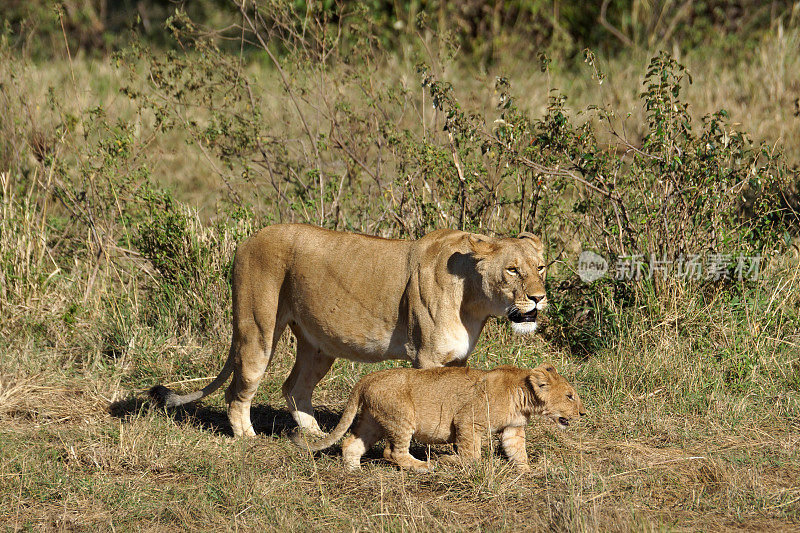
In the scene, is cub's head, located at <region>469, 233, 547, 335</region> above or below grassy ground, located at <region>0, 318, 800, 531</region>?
above

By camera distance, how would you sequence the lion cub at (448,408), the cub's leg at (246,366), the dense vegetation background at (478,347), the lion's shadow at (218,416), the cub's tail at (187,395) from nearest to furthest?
the dense vegetation background at (478,347)
the lion cub at (448,408)
the cub's leg at (246,366)
the cub's tail at (187,395)
the lion's shadow at (218,416)

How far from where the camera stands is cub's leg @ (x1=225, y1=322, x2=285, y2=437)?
5.94m

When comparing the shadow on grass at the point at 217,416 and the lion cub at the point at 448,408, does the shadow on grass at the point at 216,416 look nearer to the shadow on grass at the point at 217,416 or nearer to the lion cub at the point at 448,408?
Answer: the shadow on grass at the point at 217,416

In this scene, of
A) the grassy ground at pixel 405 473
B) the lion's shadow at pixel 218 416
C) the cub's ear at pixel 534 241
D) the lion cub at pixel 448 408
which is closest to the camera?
the grassy ground at pixel 405 473

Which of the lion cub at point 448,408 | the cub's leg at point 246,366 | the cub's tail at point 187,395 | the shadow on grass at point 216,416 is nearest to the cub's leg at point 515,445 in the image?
the lion cub at point 448,408

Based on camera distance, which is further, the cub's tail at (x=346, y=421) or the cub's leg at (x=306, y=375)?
the cub's leg at (x=306, y=375)

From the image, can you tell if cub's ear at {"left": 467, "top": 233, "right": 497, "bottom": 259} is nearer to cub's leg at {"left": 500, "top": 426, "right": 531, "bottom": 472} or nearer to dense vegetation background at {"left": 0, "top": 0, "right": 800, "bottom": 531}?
cub's leg at {"left": 500, "top": 426, "right": 531, "bottom": 472}

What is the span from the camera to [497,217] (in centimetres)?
752

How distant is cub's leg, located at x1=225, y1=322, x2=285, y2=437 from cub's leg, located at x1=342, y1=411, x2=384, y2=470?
96 centimetres

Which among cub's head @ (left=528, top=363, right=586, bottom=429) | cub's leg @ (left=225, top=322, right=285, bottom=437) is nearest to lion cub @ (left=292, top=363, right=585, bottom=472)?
cub's head @ (left=528, top=363, right=586, bottom=429)

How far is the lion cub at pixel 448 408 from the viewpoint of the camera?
5.16m

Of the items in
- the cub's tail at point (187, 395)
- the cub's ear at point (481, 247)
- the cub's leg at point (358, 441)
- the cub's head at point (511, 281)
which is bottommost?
the cub's tail at point (187, 395)

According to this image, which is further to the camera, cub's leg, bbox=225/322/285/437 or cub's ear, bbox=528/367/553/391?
cub's leg, bbox=225/322/285/437

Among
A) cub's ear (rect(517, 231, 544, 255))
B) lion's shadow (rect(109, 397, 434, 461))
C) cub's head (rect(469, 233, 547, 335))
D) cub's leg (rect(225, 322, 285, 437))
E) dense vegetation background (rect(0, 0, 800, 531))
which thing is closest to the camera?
dense vegetation background (rect(0, 0, 800, 531))
